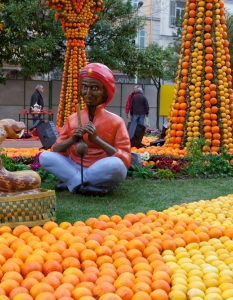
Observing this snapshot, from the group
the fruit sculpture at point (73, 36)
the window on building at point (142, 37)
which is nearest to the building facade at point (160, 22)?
the window on building at point (142, 37)

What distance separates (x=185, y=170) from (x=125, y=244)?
14.0 ft

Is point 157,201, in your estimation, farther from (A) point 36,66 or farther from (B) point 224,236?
(A) point 36,66

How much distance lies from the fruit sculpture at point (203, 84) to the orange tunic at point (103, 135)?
341cm

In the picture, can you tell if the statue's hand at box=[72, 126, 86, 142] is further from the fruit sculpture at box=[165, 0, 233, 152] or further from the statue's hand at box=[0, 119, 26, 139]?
the fruit sculpture at box=[165, 0, 233, 152]

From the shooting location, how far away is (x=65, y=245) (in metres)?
3.48

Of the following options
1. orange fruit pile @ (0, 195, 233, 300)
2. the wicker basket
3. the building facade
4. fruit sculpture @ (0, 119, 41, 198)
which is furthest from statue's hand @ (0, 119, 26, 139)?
the building facade

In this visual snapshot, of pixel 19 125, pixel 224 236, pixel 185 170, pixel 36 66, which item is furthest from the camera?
pixel 36 66

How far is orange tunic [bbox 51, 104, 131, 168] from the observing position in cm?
564

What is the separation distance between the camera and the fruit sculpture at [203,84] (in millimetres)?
8914

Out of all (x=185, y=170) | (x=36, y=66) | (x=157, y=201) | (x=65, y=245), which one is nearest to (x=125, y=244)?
(x=65, y=245)

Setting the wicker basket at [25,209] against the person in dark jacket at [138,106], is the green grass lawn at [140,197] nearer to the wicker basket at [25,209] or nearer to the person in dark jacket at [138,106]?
the wicker basket at [25,209]

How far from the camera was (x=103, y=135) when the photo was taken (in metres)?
5.66

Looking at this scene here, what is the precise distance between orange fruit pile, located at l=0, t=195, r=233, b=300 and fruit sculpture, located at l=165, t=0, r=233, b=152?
4.63 metres

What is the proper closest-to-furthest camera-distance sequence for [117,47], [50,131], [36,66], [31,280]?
[31,280]
[50,131]
[36,66]
[117,47]
